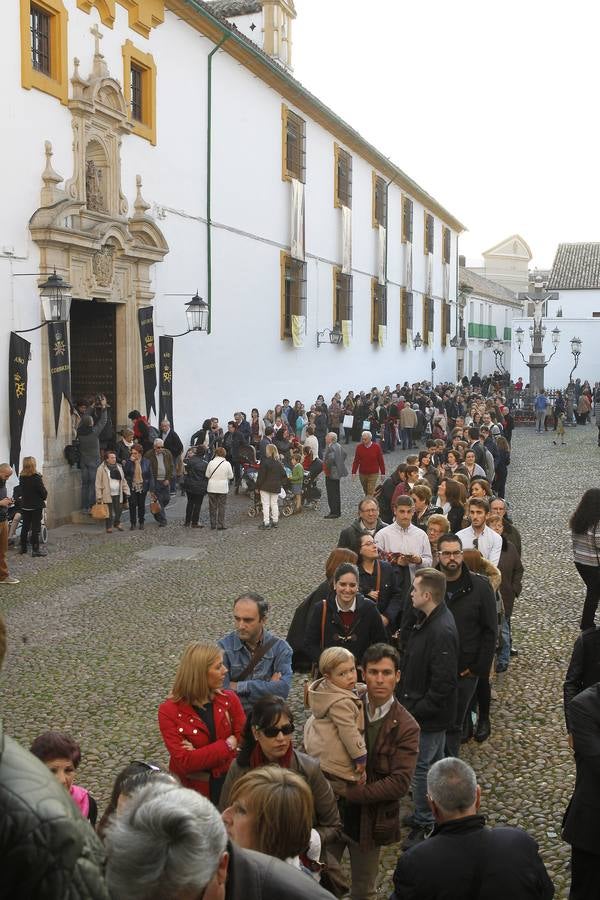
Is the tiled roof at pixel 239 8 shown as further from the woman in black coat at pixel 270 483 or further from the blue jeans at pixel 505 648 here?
the blue jeans at pixel 505 648

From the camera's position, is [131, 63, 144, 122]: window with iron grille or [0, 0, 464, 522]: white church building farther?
[131, 63, 144, 122]: window with iron grille

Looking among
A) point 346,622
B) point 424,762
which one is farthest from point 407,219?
point 424,762

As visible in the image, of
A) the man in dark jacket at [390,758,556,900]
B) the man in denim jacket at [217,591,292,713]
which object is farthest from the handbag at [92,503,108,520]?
the man in dark jacket at [390,758,556,900]

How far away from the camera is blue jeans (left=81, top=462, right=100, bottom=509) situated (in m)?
15.6

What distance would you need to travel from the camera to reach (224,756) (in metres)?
4.10

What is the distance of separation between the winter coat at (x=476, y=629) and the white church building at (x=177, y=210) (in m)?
10.1

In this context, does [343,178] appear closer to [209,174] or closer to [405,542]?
[209,174]

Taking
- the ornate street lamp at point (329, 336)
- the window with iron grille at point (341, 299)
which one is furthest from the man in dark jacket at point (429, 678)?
the window with iron grille at point (341, 299)

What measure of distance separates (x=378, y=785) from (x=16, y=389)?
37.2 ft

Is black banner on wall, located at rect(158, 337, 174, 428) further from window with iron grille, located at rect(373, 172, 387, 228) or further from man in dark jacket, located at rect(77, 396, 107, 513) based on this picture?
window with iron grille, located at rect(373, 172, 387, 228)

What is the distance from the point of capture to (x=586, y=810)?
3824 mm

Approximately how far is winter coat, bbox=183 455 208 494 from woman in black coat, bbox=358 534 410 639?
346 inches

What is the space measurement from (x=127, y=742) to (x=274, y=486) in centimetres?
915

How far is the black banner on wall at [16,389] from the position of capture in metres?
14.0
